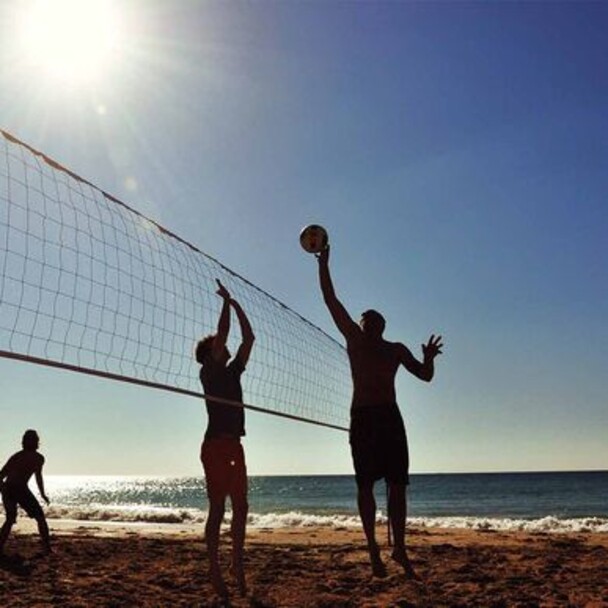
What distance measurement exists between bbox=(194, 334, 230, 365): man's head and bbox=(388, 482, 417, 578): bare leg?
1355 millimetres

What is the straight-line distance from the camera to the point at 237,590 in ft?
16.3

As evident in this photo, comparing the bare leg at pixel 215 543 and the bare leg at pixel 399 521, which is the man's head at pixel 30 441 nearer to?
the bare leg at pixel 215 543

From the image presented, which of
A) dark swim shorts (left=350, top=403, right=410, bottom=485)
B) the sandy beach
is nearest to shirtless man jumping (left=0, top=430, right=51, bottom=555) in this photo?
the sandy beach

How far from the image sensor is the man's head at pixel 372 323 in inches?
182

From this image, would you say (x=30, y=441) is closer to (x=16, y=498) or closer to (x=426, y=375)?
(x=16, y=498)

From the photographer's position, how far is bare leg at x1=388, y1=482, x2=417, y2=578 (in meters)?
4.40

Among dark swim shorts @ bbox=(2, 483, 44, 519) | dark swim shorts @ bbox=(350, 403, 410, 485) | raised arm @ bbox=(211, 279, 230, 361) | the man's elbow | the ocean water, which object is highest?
raised arm @ bbox=(211, 279, 230, 361)

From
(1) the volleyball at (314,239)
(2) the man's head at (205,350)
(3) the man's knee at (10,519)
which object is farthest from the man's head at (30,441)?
(1) the volleyball at (314,239)

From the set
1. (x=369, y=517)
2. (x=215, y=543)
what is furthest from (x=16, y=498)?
(x=369, y=517)

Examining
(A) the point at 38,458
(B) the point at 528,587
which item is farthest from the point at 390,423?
(A) the point at 38,458

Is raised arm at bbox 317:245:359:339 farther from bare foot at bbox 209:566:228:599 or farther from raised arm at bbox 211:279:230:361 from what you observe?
bare foot at bbox 209:566:228:599

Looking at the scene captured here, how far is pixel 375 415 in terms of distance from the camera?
448 centimetres

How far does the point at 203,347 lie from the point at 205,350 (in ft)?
0.08

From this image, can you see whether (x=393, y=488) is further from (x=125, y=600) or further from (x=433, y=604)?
(x=125, y=600)
